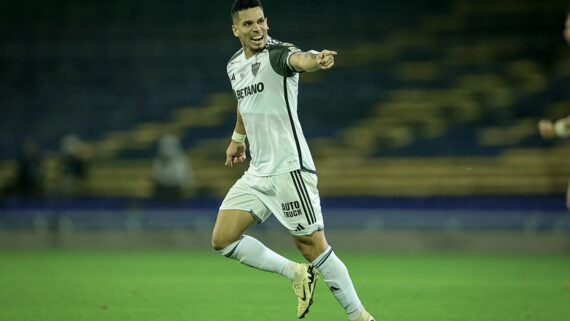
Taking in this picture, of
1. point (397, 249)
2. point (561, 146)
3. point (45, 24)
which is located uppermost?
point (45, 24)

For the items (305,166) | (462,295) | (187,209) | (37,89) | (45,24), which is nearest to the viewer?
(305,166)

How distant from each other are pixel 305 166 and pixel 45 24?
16.0 m

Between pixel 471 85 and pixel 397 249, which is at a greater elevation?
pixel 471 85

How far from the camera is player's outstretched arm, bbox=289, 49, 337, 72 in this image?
4.09 meters

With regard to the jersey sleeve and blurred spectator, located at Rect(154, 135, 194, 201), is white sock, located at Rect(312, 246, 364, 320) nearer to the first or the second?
the jersey sleeve

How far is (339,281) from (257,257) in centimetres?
60

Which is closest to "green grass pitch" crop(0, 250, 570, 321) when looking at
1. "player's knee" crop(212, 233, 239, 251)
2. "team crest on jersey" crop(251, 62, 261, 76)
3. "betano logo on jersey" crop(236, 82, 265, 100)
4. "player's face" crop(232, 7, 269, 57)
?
"player's knee" crop(212, 233, 239, 251)

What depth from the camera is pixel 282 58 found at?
466cm

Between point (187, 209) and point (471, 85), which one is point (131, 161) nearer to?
point (187, 209)

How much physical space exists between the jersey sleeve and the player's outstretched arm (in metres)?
0.09

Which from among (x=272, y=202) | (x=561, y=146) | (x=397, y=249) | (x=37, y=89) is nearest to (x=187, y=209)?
(x=397, y=249)

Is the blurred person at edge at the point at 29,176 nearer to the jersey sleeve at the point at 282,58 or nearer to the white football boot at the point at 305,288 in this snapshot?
the white football boot at the point at 305,288

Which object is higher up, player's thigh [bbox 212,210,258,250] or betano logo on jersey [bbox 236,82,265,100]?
betano logo on jersey [bbox 236,82,265,100]

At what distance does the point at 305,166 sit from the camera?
498 cm
